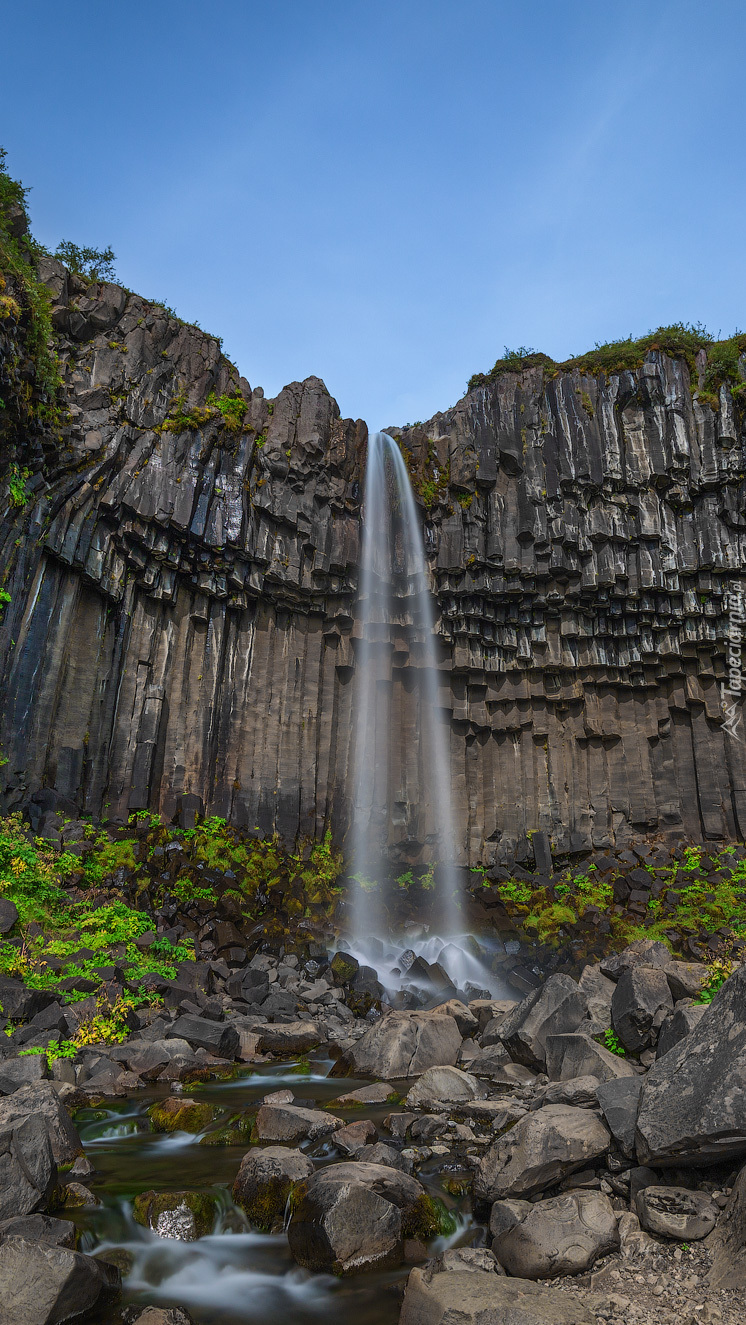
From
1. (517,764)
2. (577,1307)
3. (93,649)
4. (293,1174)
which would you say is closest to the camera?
(577,1307)

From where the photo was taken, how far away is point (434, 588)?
2073 centimetres

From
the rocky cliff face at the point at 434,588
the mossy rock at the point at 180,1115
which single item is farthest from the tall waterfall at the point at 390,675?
the mossy rock at the point at 180,1115

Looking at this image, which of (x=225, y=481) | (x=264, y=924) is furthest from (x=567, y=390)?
(x=264, y=924)

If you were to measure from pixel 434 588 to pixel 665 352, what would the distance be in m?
9.58

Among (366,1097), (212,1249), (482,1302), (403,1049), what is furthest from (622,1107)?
(403,1049)

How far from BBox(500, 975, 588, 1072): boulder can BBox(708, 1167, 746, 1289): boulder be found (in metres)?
4.14

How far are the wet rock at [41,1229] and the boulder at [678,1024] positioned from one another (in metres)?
4.56

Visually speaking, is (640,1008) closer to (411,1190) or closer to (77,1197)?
(411,1190)

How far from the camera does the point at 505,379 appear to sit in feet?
Result: 69.6

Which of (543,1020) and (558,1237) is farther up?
(543,1020)

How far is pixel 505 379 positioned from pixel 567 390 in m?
1.88

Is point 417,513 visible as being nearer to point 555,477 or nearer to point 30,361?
point 555,477

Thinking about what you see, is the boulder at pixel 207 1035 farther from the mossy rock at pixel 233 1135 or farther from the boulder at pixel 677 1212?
the boulder at pixel 677 1212

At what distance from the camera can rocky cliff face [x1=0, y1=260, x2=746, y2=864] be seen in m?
16.6
